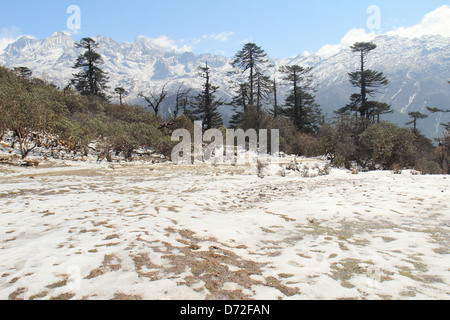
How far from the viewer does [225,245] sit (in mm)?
3000

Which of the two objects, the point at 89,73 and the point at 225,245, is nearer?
the point at 225,245

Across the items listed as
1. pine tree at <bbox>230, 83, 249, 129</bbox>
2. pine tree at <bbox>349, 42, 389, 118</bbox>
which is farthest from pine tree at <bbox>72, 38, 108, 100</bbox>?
pine tree at <bbox>349, 42, 389, 118</bbox>

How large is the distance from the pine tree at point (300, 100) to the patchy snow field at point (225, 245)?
27.4 meters

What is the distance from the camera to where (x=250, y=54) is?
29672 millimetres

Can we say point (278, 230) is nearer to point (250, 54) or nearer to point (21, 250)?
point (21, 250)

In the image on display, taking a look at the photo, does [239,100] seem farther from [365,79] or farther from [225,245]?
[225,245]

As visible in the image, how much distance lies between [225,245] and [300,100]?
3205 centimetres

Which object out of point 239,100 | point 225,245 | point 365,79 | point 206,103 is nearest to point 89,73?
point 206,103

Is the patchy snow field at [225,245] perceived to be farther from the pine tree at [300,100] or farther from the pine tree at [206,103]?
the pine tree at [300,100]

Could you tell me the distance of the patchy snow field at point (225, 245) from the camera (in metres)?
1.98

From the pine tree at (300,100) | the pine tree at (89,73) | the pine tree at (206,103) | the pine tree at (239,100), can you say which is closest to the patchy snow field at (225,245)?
the pine tree at (206,103)

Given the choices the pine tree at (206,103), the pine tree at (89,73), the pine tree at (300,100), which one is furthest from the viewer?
the pine tree at (300,100)

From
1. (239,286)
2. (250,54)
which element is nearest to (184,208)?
(239,286)
